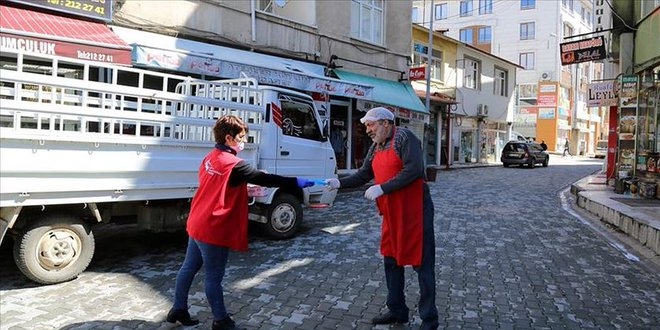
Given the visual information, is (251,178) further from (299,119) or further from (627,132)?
(627,132)

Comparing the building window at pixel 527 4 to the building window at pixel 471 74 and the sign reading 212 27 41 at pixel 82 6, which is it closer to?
the building window at pixel 471 74

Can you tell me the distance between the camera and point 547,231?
29.9 feet

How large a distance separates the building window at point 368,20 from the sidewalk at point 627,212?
905 cm

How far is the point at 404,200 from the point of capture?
4.07 metres

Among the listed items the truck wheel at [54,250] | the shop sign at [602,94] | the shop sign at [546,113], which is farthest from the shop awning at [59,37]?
the shop sign at [546,113]

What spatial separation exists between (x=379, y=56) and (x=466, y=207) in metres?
9.34

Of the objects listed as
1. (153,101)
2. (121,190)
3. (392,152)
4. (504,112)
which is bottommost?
(121,190)

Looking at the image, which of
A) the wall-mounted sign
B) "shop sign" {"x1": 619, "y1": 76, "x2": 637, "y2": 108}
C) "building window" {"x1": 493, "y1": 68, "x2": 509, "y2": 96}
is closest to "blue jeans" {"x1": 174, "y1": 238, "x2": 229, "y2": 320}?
"shop sign" {"x1": 619, "y1": 76, "x2": 637, "y2": 108}

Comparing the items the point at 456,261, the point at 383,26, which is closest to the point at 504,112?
the point at 383,26

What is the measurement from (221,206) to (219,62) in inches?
325

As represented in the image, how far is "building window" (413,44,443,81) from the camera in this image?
26184mm

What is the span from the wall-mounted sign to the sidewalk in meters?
3.60

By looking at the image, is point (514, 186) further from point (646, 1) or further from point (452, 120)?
point (452, 120)

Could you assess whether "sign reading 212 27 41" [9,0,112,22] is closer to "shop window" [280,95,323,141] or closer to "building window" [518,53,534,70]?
"shop window" [280,95,323,141]
